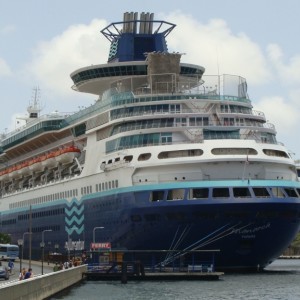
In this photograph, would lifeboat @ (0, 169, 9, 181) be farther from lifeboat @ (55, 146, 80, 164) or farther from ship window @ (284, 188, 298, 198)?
ship window @ (284, 188, 298, 198)

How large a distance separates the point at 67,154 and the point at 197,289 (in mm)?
31120

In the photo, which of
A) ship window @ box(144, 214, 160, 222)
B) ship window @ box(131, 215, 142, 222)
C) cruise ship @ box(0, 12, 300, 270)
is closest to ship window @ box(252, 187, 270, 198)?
cruise ship @ box(0, 12, 300, 270)

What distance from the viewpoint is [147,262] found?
6378cm

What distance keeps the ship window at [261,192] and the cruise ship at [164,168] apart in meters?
0.08

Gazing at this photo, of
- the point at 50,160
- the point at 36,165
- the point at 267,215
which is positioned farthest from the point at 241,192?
the point at 36,165

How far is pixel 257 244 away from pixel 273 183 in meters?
4.55

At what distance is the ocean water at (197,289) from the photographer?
47.2 meters

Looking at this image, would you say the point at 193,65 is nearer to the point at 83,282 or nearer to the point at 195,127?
the point at 195,127

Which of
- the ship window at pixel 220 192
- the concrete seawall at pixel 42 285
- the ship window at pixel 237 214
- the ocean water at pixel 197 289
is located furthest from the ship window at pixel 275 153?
the concrete seawall at pixel 42 285

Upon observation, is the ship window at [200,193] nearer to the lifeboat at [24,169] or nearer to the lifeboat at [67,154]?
the lifeboat at [67,154]

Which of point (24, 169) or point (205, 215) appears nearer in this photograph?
point (205, 215)

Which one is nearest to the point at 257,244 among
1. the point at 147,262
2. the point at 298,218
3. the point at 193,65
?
the point at 298,218

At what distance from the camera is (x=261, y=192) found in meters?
60.3

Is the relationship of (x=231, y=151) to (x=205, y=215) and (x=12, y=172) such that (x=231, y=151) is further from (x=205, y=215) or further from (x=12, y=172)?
(x=12, y=172)
